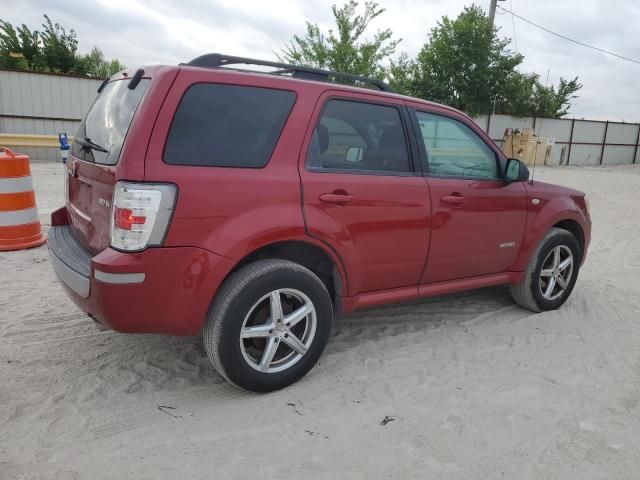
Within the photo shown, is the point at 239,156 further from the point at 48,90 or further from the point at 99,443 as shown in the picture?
the point at 48,90

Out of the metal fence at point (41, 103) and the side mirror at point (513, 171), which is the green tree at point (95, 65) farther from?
the side mirror at point (513, 171)

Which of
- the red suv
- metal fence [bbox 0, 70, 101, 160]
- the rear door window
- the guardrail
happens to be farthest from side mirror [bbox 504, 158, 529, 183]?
metal fence [bbox 0, 70, 101, 160]

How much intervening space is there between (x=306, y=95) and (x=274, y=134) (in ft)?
1.13

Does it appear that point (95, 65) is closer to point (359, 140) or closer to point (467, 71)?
point (467, 71)

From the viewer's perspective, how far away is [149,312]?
8.39ft

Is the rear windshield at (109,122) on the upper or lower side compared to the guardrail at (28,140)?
Result: upper

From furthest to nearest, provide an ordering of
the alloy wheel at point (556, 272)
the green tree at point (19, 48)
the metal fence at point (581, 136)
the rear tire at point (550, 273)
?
the metal fence at point (581, 136), the green tree at point (19, 48), the alloy wheel at point (556, 272), the rear tire at point (550, 273)

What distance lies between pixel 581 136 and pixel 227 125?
1120 inches

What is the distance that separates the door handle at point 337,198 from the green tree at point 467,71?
22.1 metres

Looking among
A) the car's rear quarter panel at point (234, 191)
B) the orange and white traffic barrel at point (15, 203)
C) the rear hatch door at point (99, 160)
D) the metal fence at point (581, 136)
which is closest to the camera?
the car's rear quarter panel at point (234, 191)

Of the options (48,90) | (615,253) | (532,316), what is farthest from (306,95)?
(48,90)

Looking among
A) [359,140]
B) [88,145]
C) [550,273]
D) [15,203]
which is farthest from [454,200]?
[15,203]

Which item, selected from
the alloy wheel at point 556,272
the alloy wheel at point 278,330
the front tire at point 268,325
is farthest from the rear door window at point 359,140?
the alloy wheel at point 556,272

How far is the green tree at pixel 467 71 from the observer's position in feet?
77.8
